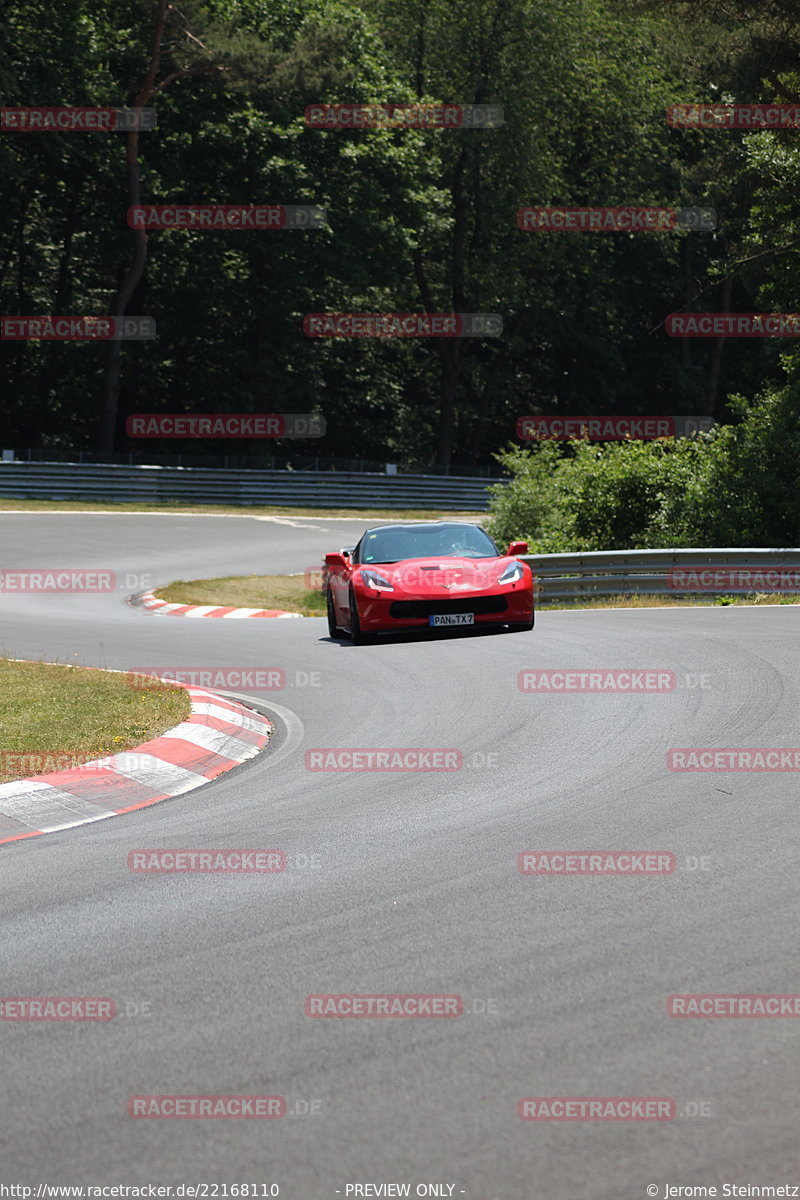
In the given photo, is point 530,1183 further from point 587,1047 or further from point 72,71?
point 72,71

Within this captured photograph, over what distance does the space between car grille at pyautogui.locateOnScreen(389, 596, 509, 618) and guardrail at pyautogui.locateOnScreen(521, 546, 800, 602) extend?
5.10 metres

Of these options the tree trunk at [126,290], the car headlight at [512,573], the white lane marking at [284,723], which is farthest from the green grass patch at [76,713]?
the tree trunk at [126,290]

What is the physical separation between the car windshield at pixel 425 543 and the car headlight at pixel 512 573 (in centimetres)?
54

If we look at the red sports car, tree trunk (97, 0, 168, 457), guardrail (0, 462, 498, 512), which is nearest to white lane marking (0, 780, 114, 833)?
the red sports car

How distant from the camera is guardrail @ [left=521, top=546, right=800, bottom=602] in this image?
21.3 m

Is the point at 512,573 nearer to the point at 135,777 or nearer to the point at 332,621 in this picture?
the point at 332,621

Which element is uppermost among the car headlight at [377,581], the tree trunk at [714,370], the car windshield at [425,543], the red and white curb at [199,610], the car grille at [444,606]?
the tree trunk at [714,370]

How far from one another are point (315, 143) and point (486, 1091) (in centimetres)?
5117

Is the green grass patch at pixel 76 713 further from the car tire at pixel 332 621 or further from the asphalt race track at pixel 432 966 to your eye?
the car tire at pixel 332 621

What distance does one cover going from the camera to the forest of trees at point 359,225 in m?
49.2

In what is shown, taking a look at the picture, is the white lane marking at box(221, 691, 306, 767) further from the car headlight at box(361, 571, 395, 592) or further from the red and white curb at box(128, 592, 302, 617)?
the red and white curb at box(128, 592, 302, 617)

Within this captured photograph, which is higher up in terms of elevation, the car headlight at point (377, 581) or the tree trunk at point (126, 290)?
the tree trunk at point (126, 290)

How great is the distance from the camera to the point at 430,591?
1587 centimetres

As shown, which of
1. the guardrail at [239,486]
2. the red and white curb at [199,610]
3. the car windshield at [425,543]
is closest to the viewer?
the car windshield at [425,543]
